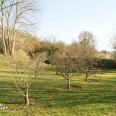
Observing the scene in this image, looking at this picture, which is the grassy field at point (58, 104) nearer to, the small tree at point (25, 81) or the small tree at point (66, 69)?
the small tree at point (25, 81)

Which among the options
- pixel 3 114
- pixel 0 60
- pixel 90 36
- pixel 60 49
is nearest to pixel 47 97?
pixel 3 114

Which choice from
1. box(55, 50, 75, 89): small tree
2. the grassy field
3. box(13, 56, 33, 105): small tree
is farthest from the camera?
box(55, 50, 75, 89): small tree

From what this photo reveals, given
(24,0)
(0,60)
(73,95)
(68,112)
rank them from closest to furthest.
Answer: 1. (68,112)
2. (73,95)
3. (0,60)
4. (24,0)

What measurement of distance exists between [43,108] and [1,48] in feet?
75.0

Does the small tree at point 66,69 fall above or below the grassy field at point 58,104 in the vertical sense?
above

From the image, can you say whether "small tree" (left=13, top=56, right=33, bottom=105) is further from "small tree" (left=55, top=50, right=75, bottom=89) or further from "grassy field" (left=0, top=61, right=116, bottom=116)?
"small tree" (left=55, top=50, right=75, bottom=89)

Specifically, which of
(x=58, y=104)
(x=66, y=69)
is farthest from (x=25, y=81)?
(x=66, y=69)

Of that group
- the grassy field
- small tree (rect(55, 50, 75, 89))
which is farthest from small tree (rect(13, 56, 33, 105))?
small tree (rect(55, 50, 75, 89))

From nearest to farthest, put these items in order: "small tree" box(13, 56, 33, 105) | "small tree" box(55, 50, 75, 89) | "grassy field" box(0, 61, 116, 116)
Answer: "grassy field" box(0, 61, 116, 116) < "small tree" box(13, 56, 33, 105) < "small tree" box(55, 50, 75, 89)

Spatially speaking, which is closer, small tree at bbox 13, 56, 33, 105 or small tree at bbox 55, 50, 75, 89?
small tree at bbox 13, 56, 33, 105

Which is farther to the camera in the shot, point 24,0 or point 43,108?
point 24,0

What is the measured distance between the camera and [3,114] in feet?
20.9

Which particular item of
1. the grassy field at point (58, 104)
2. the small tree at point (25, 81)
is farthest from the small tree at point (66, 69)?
the small tree at point (25, 81)

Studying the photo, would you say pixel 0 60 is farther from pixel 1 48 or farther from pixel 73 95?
pixel 73 95
